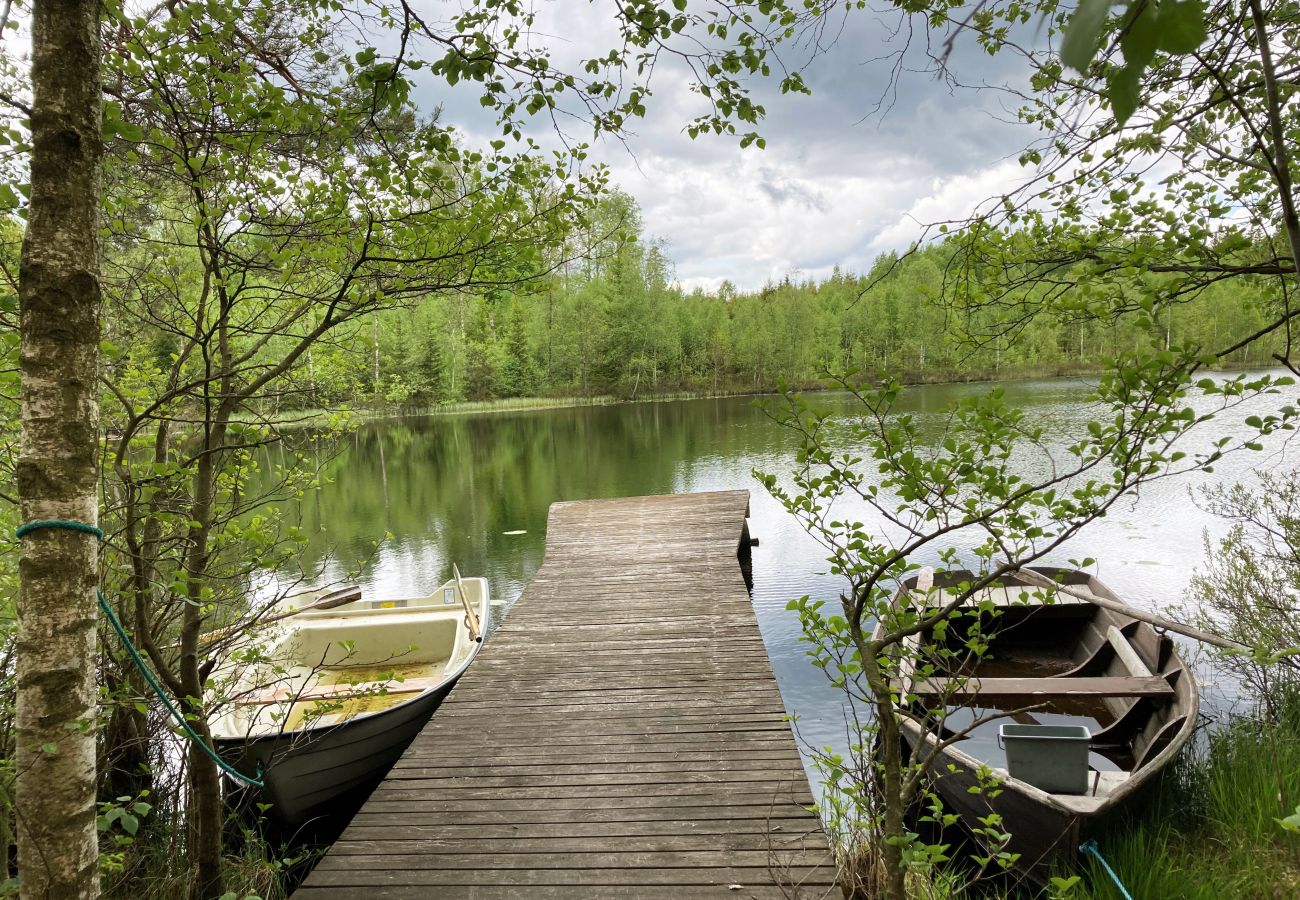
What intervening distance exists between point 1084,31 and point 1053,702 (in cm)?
642

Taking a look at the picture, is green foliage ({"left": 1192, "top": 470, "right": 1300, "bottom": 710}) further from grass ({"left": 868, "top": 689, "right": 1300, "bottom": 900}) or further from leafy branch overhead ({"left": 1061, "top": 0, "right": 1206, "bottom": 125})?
leafy branch overhead ({"left": 1061, "top": 0, "right": 1206, "bottom": 125})

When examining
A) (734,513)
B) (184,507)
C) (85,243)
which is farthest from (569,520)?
(85,243)

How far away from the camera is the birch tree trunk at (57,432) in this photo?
155 cm

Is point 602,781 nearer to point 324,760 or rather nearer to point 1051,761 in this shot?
point 324,760

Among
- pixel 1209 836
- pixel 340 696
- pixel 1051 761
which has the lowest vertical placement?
pixel 1209 836

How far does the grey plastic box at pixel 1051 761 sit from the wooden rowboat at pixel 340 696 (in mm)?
3662

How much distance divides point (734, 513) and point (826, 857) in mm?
8004

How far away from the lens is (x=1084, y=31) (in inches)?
19.5

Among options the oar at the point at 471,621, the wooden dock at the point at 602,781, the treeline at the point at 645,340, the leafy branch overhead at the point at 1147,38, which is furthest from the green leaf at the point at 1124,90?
the treeline at the point at 645,340

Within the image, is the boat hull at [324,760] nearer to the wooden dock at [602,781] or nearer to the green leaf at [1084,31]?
the wooden dock at [602,781]

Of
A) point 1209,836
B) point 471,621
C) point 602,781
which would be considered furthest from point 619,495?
point 1209,836

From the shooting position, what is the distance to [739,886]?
3.19 metres

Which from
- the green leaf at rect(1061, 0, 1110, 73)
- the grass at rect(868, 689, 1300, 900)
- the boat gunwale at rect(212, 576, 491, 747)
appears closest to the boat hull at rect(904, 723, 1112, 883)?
the grass at rect(868, 689, 1300, 900)

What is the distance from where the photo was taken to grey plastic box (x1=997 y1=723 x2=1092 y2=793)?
416 cm
